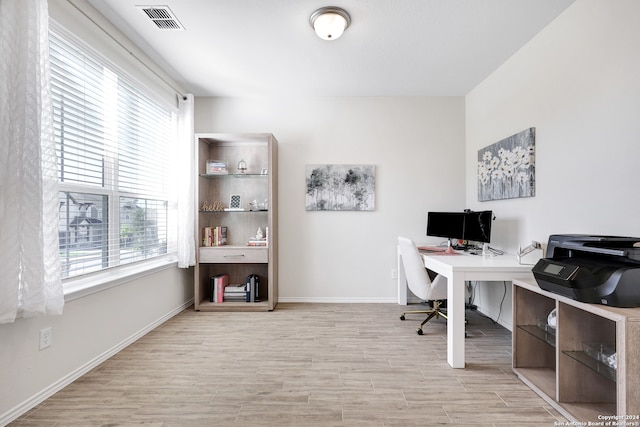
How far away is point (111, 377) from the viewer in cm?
212

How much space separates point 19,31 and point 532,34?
3535mm

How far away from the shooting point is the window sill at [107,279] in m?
2.08

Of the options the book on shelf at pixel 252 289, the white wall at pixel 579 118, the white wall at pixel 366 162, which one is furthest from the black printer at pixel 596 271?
the book on shelf at pixel 252 289

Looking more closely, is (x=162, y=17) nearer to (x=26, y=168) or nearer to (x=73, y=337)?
(x=26, y=168)

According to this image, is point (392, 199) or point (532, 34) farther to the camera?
point (392, 199)

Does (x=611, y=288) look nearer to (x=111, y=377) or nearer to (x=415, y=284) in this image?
(x=415, y=284)

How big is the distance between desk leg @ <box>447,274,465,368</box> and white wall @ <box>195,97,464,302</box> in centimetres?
162

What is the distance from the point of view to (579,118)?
2148mm

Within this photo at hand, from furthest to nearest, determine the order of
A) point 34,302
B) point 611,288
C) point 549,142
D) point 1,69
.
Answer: point 549,142 < point 34,302 < point 1,69 < point 611,288

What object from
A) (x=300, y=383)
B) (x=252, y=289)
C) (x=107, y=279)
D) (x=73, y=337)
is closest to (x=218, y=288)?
(x=252, y=289)

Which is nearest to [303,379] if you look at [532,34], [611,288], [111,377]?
[111,377]

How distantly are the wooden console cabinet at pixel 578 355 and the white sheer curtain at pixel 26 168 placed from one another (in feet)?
9.46

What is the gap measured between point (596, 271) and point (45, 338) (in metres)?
3.09

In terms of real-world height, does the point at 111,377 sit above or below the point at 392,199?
below
